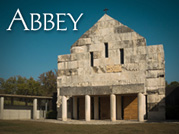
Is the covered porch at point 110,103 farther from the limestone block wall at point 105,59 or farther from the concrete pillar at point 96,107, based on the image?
the limestone block wall at point 105,59

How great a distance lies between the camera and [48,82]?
76.2 m

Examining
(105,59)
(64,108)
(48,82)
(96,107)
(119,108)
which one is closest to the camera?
(64,108)

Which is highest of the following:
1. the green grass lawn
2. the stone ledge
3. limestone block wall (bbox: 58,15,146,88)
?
limestone block wall (bbox: 58,15,146,88)

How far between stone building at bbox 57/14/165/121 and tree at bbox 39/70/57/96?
39.0 m

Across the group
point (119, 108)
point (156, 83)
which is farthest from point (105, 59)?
point (156, 83)

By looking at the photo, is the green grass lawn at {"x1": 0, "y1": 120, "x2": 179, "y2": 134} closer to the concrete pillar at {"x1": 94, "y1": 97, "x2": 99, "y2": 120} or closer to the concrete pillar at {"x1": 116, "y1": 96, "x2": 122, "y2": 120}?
the concrete pillar at {"x1": 116, "y1": 96, "x2": 122, "y2": 120}

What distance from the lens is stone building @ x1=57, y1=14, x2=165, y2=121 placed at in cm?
3019

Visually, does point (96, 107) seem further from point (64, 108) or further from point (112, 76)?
point (112, 76)

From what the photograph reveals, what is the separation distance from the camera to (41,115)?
1577 inches

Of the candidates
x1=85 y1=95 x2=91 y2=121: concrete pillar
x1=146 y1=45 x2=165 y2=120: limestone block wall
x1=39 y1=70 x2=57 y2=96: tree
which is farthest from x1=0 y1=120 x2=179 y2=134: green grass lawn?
x1=39 y1=70 x2=57 y2=96: tree

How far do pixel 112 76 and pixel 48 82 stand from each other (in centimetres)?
4654

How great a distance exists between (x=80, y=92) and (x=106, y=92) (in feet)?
11.7

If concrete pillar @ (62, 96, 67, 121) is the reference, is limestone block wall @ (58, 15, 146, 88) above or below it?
above

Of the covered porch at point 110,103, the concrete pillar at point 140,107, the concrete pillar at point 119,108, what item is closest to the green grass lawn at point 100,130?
the concrete pillar at point 140,107
